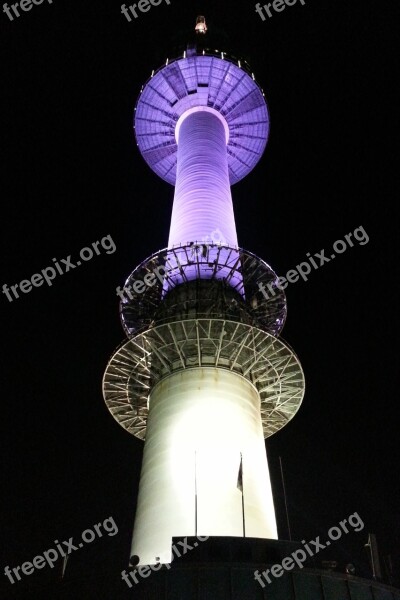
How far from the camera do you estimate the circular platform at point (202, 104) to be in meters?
59.8

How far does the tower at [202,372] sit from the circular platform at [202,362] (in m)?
0.07

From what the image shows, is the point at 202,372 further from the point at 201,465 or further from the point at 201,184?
the point at 201,184

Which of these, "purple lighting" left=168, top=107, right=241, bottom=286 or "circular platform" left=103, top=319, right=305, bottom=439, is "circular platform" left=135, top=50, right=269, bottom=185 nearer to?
"purple lighting" left=168, top=107, right=241, bottom=286

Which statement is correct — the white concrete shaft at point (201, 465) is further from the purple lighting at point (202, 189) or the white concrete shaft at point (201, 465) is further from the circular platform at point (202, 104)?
the circular platform at point (202, 104)

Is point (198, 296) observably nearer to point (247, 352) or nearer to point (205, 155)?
point (247, 352)

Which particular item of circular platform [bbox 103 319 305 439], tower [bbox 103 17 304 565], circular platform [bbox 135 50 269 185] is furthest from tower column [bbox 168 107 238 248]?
circular platform [bbox 103 319 305 439]

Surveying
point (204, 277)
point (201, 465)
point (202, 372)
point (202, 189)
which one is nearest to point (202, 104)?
point (202, 189)

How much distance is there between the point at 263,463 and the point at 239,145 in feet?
145

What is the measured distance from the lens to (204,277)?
1526 inches

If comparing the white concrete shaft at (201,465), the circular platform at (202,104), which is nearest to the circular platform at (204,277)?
the white concrete shaft at (201,465)

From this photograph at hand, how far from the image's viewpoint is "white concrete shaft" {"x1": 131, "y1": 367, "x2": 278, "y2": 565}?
2634cm

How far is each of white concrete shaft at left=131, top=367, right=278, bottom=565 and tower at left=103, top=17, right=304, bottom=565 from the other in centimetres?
6

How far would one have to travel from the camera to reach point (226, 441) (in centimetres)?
2922

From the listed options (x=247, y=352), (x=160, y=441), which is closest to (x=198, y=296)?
(x=247, y=352)
